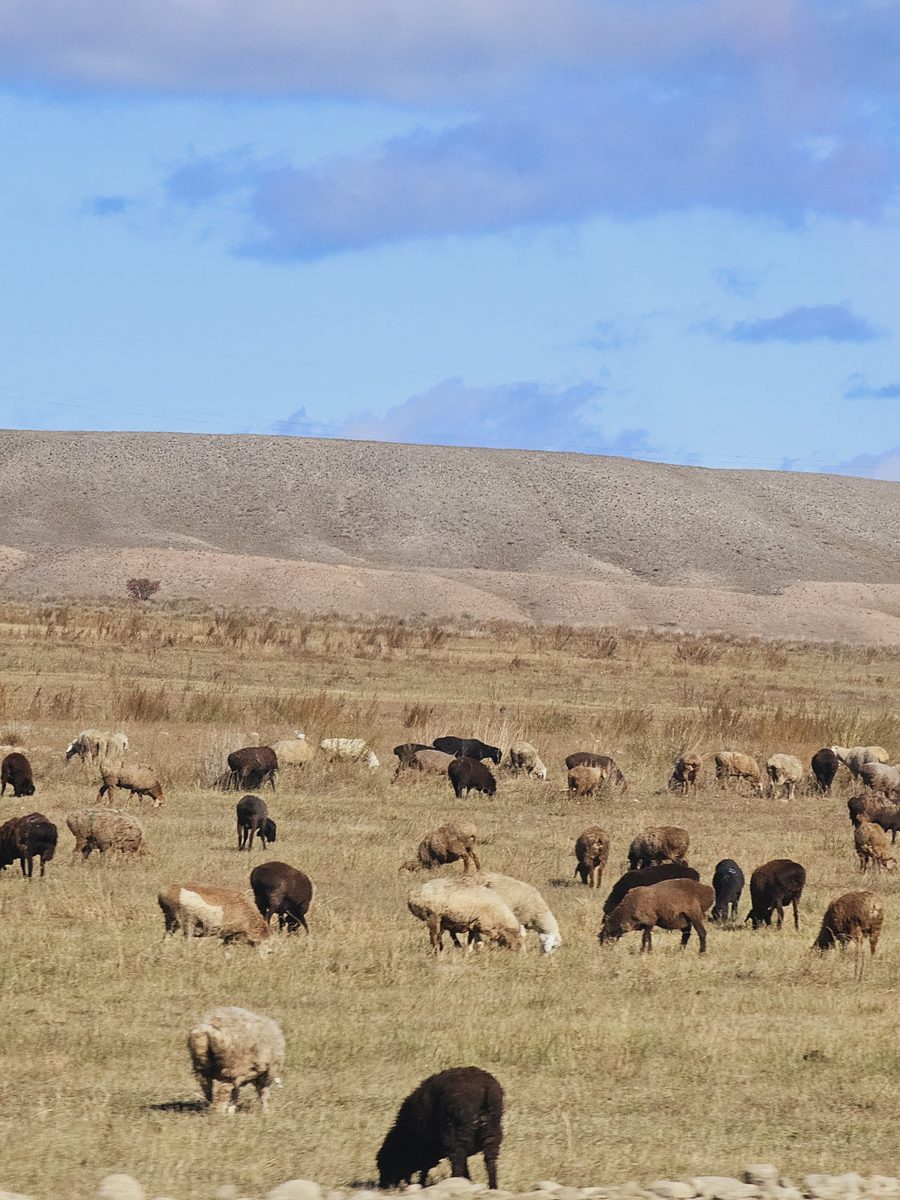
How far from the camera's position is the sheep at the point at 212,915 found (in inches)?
418

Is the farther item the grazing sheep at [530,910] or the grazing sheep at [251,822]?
the grazing sheep at [251,822]

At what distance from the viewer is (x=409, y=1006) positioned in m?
9.51

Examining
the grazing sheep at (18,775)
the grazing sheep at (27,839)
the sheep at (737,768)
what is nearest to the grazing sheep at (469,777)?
the sheep at (737,768)

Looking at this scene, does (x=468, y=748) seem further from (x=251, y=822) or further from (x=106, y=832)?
(x=106, y=832)

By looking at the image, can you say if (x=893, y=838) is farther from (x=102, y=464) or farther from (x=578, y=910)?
(x=102, y=464)

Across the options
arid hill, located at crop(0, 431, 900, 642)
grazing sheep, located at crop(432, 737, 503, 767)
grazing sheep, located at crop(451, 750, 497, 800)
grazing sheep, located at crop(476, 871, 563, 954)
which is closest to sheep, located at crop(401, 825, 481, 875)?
grazing sheep, located at crop(476, 871, 563, 954)

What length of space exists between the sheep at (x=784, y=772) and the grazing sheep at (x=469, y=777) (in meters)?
4.03

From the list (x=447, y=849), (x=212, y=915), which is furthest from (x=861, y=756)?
(x=212, y=915)

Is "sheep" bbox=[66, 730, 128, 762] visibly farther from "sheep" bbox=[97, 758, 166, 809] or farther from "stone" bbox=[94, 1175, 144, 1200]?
"stone" bbox=[94, 1175, 144, 1200]

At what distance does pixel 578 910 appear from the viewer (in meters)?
12.4

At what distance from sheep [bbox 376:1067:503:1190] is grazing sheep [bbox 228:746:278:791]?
1215 cm

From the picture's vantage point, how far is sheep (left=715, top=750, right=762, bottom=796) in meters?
20.1

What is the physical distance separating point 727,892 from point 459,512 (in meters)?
117

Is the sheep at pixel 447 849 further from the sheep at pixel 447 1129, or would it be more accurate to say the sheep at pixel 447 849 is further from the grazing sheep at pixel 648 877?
the sheep at pixel 447 1129
